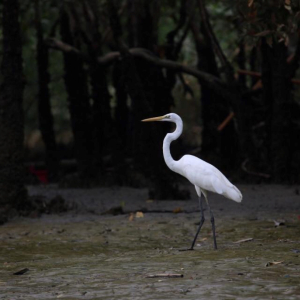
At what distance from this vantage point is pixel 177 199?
14.4m

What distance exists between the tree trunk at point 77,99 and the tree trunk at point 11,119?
546 cm

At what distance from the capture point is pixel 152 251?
30.2ft

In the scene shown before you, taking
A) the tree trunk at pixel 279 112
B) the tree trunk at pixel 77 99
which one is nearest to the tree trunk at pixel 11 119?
the tree trunk at pixel 77 99

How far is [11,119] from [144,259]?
5350mm

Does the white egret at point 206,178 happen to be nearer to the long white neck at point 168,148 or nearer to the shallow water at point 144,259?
the long white neck at point 168,148

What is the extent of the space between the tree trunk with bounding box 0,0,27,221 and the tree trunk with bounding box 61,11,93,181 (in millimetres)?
5460

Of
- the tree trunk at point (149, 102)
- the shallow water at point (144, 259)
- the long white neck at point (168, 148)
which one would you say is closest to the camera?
the shallow water at point (144, 259)

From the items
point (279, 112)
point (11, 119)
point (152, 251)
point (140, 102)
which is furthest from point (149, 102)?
point (152, 251)

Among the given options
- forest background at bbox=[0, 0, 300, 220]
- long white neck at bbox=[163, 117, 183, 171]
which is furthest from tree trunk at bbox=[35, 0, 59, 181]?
long white neck at bbox=[163, 117, 183, 171]

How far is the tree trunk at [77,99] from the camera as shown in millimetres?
18719

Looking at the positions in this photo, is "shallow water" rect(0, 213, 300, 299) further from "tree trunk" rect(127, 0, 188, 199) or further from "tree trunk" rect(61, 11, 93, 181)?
"tree trunk" rect(61, 11, 93, 181)

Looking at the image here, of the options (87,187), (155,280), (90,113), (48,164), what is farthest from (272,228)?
(48,164)

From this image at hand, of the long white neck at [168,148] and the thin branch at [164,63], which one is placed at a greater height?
the thin branch at [164,63]

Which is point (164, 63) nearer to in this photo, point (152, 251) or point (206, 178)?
point (206, 178)
